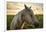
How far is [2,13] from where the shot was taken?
1.35 m

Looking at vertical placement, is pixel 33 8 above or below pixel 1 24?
above

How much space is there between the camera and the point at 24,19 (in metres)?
1.43

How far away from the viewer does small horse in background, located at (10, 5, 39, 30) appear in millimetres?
1396

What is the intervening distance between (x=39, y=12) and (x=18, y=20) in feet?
1.26

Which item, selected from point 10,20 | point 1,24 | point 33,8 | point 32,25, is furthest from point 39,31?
→ point 1,24

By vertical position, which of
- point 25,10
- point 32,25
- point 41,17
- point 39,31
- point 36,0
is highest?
point 36,0

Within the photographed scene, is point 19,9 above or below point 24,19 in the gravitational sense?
above

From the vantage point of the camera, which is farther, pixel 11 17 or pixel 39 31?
pixel 39 31

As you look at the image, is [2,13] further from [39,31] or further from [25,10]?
[39,31]

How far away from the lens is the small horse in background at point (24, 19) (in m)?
1.40

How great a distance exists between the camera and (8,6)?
1372 millimetres

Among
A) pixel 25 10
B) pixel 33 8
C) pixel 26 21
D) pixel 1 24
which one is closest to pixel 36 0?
pixel 33 8

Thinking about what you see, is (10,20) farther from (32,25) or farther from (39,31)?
(39,31)

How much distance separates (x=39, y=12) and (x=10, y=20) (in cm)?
51
